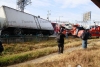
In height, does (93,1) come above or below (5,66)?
above

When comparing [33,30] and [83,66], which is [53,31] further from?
[83,66]

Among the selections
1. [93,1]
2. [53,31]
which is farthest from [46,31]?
[93,1]

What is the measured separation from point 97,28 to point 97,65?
2642 cm

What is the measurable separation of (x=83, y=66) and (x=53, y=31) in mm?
34312

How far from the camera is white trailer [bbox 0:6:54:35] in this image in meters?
24.9

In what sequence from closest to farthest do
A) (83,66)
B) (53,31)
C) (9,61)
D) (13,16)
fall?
(83,66), (9,61), (13,16), (53,31)

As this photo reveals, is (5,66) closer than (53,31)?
Yes

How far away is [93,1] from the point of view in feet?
21.9

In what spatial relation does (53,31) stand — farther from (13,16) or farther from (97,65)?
(97,65)

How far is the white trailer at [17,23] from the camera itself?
81.8 ft

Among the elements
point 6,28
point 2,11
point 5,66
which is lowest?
point 5,66

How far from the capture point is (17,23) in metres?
27.6

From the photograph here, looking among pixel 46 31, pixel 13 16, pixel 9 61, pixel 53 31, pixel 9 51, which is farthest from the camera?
pixel 53 31

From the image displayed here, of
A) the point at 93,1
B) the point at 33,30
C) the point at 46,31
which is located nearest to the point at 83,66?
the point at 93,1
